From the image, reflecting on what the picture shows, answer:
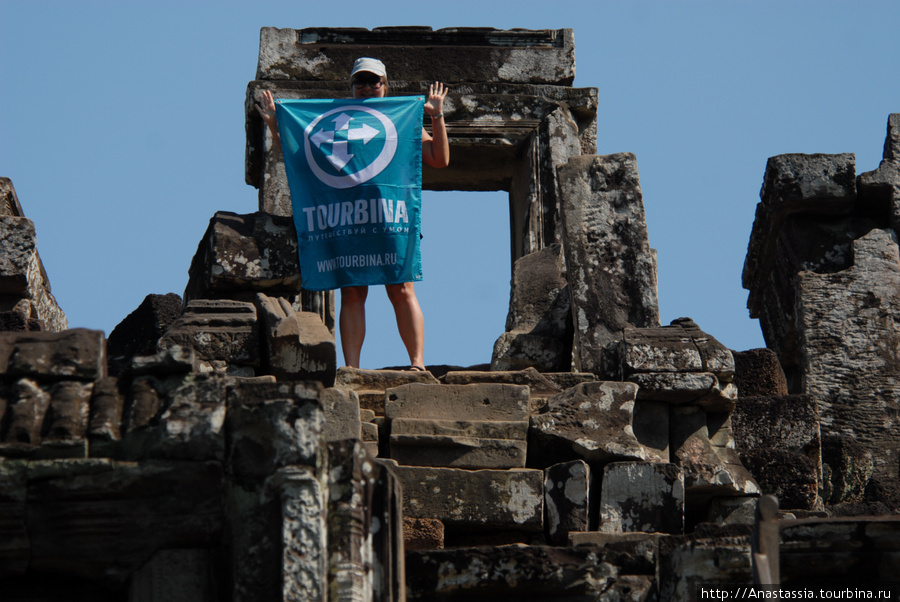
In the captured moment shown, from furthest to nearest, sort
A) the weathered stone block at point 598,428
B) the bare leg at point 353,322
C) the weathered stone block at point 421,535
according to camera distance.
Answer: the bare leg at point 353,322
the weathered stone block at point 598,428
the weathered stone block at point 421,535

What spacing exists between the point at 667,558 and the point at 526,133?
714cm

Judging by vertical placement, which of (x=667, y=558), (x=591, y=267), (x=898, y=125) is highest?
(x=898, y=125)

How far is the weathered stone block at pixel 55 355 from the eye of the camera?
20.0ft

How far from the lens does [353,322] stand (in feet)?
34.7

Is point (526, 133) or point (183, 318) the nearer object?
point (183, 318)

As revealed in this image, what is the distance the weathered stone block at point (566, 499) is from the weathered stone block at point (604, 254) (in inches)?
60.3

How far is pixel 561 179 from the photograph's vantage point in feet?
37.0

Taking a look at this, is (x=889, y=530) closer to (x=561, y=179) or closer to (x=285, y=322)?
(x=285, y=322)

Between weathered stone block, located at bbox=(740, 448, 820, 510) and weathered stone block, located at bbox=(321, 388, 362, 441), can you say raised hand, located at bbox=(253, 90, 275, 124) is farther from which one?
weathered stone block, located at bbox=(740, 448, 820, 510)

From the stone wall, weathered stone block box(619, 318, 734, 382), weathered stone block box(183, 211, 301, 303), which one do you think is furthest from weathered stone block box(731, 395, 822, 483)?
weathered stone block box(183, 211, 301, 303)

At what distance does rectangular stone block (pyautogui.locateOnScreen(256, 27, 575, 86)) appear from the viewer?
45.4ft

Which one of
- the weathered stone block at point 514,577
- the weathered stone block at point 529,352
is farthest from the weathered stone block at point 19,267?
the weathered stone block at point 514,577

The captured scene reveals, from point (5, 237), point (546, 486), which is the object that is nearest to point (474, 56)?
point (5, 237)

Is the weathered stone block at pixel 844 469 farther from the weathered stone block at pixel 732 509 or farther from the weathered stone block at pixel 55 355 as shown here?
the weathered stone block at pixel 55 355
